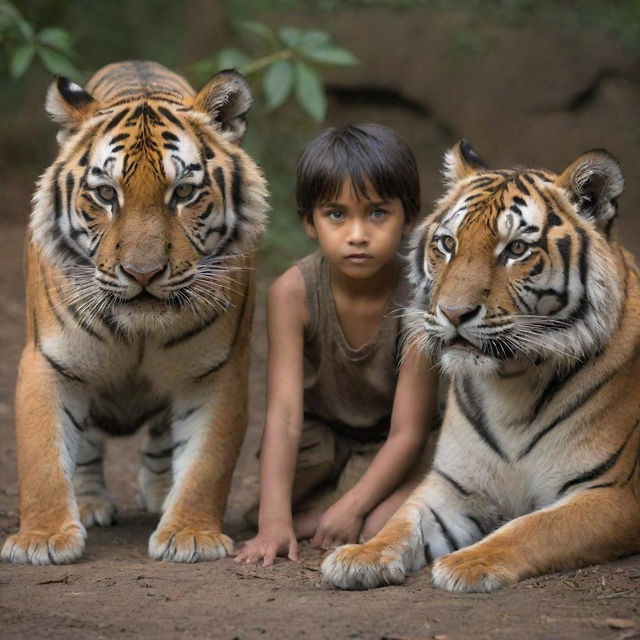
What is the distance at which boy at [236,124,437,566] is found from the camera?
3.71 metres

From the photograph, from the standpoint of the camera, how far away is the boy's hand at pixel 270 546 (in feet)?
11.5

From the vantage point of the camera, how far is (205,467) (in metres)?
3.71

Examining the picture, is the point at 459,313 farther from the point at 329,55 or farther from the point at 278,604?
the point at 329,55

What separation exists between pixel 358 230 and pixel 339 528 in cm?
96

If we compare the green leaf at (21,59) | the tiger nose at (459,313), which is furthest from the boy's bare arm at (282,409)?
the green leaf at (21,59)

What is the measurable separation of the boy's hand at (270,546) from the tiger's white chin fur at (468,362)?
0.82 metres

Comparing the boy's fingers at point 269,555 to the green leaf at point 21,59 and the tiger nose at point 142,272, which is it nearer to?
the tiger nose at point 142,272

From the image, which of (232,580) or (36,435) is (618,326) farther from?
(36,435)

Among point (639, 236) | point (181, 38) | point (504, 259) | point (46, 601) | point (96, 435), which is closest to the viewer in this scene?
point (46, 601)

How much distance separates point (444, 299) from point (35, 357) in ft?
4.52

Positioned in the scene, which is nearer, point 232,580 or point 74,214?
point 232,580

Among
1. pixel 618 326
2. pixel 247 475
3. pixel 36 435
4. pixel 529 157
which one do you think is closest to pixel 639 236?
pixel 529 157

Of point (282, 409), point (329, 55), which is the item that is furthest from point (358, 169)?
point (329, 55)

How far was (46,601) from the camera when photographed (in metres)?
2.90
